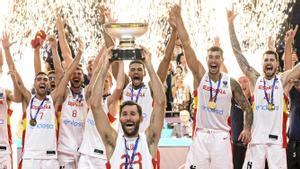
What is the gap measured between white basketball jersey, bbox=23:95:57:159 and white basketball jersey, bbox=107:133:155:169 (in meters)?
2.54

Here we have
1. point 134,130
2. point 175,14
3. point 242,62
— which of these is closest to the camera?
point 134,130

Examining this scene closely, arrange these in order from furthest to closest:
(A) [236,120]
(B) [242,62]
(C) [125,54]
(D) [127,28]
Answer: (A) [236,120], (B) [242,62], (D) [127,28], (C) [125,54]

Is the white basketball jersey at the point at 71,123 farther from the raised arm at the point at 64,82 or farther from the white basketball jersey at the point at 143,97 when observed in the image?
the white basketball jersey at the point at 143,97

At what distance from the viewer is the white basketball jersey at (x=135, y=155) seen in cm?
780

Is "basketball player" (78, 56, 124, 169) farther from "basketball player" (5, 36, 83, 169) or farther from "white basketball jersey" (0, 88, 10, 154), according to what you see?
"white basketball jersey" (0, 88, 10, 154)

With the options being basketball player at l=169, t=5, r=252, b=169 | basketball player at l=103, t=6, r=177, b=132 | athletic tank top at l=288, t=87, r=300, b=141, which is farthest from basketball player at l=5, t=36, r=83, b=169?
athletic tank top at l=288, t=87, r=300, b=141

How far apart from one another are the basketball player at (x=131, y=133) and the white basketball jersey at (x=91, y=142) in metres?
2.25

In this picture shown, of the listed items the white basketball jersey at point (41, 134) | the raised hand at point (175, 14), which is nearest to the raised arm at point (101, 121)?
the raised hand at point (175, 14)

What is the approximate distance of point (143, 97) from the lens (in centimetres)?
1031

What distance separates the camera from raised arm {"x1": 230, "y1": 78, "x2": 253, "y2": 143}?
1005 centimetres

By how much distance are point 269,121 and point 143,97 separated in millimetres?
1584

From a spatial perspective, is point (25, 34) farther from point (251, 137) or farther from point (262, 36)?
point (251, 137)

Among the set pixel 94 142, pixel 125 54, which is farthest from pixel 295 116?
pixel 125 54

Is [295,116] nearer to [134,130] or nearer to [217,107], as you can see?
[217,107]
